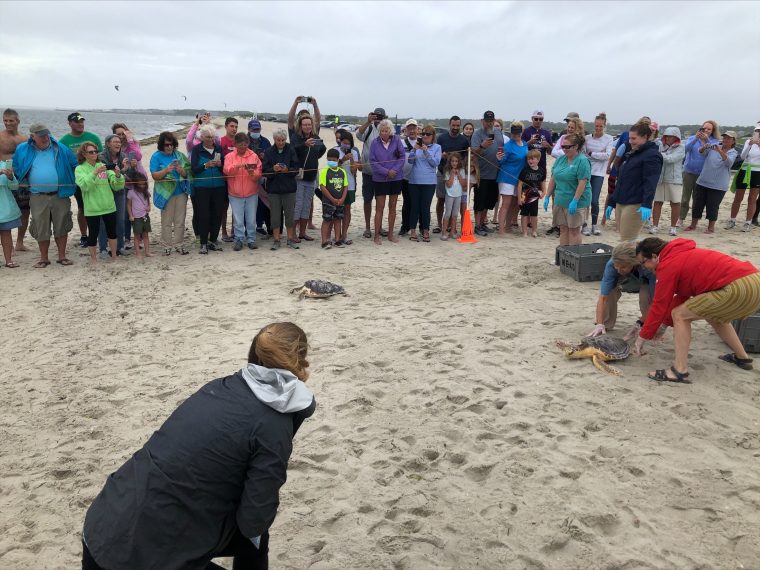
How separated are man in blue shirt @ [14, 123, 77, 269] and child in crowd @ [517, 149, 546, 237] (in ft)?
22.0

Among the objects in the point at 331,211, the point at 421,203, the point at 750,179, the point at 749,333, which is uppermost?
the point at 750,179

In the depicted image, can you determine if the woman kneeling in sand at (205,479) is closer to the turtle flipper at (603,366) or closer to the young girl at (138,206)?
the turtle flipper at (603,366)

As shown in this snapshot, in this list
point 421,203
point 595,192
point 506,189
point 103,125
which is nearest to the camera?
point 421,203

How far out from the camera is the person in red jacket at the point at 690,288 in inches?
162

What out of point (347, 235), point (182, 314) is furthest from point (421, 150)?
point (182, 314)

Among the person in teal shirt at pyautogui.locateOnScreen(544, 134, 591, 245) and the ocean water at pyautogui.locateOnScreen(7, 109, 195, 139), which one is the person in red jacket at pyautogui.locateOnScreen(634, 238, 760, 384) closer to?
the person in teal shirt at pyautogui.locateOnScreen(544, 134, 591, 245)

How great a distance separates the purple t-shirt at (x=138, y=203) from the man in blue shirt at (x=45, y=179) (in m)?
0.74

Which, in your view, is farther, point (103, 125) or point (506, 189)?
point (103, 125)

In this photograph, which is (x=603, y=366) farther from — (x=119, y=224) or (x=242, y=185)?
(x=119, y=224)

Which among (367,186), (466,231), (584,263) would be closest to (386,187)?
(367,186)

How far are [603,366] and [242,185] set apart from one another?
5.65 metres

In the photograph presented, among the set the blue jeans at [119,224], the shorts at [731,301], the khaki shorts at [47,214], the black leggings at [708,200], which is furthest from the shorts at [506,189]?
the khaki shorts at [47,214]

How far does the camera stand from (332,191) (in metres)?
8.23

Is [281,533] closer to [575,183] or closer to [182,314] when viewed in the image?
[182,314]
